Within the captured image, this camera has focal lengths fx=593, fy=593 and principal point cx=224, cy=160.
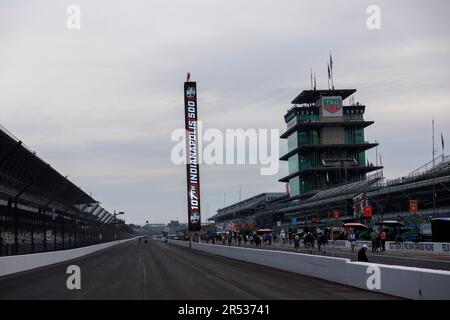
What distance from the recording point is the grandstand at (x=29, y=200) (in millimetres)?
26078

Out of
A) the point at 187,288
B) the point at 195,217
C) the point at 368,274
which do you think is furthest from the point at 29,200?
the point at 195,217

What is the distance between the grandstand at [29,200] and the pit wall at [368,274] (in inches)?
471

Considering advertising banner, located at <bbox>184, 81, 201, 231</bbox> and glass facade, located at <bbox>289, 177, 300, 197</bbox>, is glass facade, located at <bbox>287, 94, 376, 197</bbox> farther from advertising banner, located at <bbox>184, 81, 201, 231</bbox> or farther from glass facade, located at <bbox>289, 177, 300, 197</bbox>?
advertising banner, located at <bbox>184, 81, 201, 231</bbox>

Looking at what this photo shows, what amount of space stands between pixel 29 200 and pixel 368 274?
2046cm

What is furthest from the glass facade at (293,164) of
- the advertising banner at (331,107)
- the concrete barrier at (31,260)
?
the concrete barrier at (31,260)

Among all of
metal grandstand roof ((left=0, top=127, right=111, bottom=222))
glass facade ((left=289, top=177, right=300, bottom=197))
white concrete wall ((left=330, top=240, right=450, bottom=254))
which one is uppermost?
glass facade ((left=289, top=177, right=300, bottom=197))

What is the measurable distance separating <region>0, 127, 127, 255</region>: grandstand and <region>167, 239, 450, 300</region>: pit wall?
11965mm

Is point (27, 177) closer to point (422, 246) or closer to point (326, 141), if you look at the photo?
point (422, 246)

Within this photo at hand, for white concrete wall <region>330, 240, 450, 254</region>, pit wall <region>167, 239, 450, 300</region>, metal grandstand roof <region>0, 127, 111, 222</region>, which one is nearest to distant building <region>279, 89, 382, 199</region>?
white concrete wall <region>330, 240, 450, 254</region>

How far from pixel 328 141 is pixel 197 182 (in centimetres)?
5933

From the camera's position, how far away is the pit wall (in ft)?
40.7

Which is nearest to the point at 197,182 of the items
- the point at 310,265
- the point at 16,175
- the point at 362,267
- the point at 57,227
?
the point at 57,227

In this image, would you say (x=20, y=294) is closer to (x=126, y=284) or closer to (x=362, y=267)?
(x=126, y=284)

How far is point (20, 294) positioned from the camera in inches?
627
